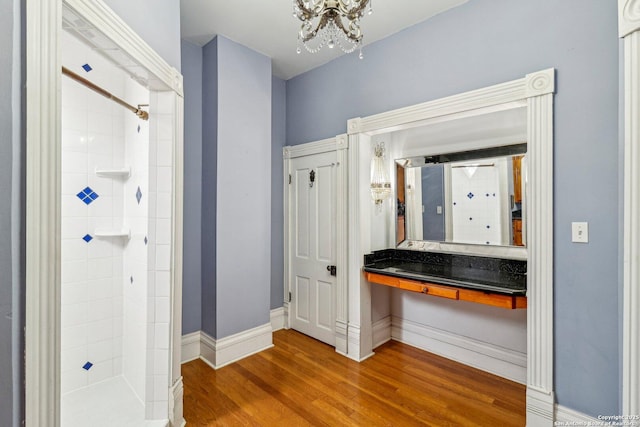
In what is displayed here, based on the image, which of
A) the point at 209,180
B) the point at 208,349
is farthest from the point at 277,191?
the point at 208,349

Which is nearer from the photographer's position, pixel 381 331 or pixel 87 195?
pixel 87 195

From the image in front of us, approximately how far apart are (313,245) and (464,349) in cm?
169

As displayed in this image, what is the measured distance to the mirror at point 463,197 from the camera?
104 inches

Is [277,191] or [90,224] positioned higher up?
[277,191]

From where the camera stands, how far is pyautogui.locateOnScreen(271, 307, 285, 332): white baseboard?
3477mm

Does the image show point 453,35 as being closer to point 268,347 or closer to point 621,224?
point 621,224

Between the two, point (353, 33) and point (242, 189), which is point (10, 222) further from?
point (242, 189)

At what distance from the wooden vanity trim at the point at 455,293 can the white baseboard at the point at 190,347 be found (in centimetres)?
165

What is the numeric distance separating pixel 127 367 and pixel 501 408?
2.67 meters

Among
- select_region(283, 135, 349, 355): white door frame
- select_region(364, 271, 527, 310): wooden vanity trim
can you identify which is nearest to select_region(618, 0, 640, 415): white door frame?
select_region(364, 271, 527, 310): wooden vanity trim

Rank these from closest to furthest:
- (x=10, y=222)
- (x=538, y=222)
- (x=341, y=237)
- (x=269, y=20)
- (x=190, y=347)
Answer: (x=10, y=222) → (x=538, y=222) → (x=269, y=20) → (x=190, y=347) → (x=341, y=237)

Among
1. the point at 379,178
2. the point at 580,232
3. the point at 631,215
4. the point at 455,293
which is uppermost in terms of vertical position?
the point at 379,178

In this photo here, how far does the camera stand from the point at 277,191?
3529mm

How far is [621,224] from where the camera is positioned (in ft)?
4.74
